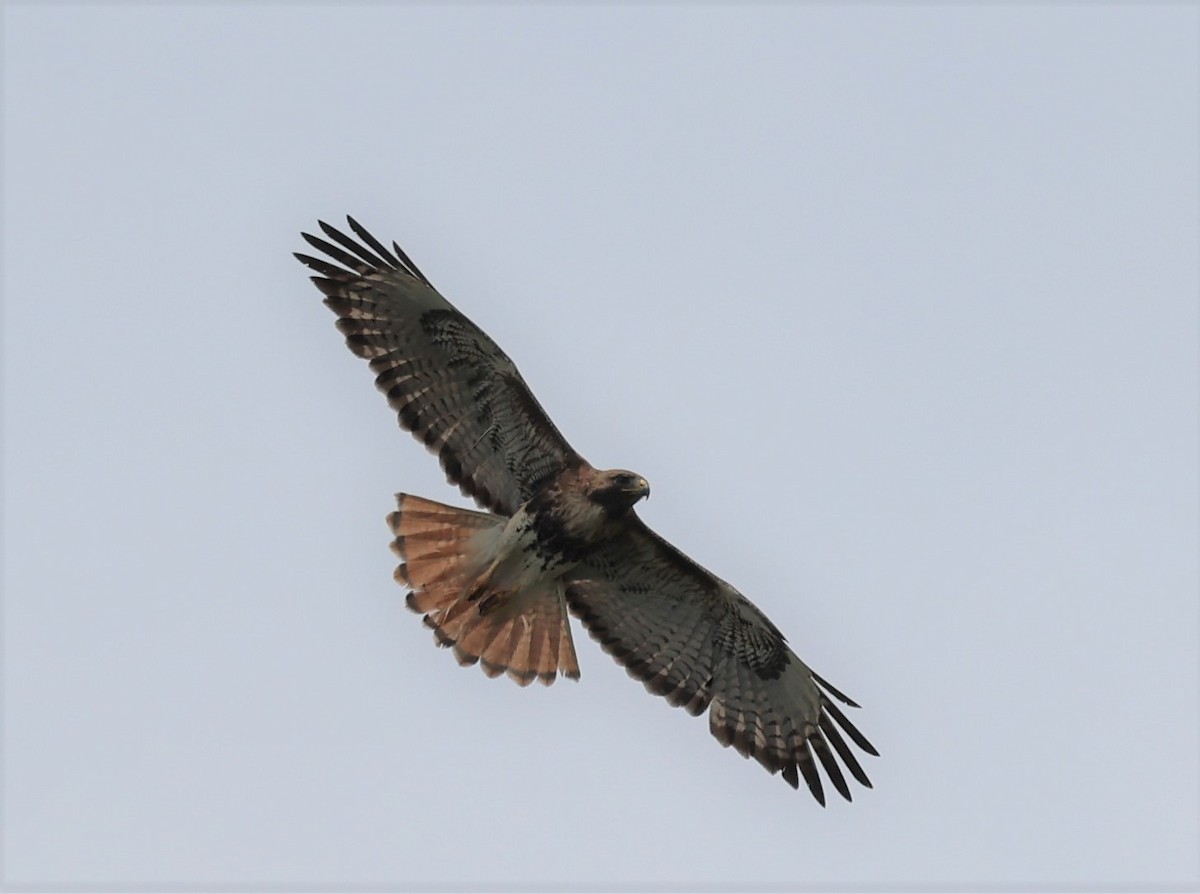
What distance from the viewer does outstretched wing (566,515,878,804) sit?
14.8m

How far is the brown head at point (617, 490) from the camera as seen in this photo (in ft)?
45.2

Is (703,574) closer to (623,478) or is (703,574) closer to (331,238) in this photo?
(623,478)

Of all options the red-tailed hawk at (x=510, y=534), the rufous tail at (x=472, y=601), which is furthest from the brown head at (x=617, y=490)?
the rufous tail at (x=472, y=601)

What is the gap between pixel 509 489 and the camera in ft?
46.9

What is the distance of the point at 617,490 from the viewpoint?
13.8 metres

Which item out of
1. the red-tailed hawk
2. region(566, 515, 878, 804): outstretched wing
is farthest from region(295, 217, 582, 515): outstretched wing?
region(566, 515, 878, 804): outstretched wing

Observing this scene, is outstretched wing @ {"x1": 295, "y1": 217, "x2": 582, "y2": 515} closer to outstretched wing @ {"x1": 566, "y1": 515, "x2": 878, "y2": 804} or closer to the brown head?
the brown head

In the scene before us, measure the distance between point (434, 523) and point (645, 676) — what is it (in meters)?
1.95

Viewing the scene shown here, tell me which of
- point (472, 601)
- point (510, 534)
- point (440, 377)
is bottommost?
point (472, 601)

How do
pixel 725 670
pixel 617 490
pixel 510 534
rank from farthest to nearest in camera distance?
pixel 725 670
pixel 510 534
pixel 617 490

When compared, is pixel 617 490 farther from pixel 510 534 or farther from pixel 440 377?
pixel 440 377

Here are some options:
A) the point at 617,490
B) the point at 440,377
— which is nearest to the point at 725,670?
the point at 617,490

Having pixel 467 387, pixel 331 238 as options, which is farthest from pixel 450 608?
pixel 331 238

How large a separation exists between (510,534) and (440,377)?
117 centimetres
